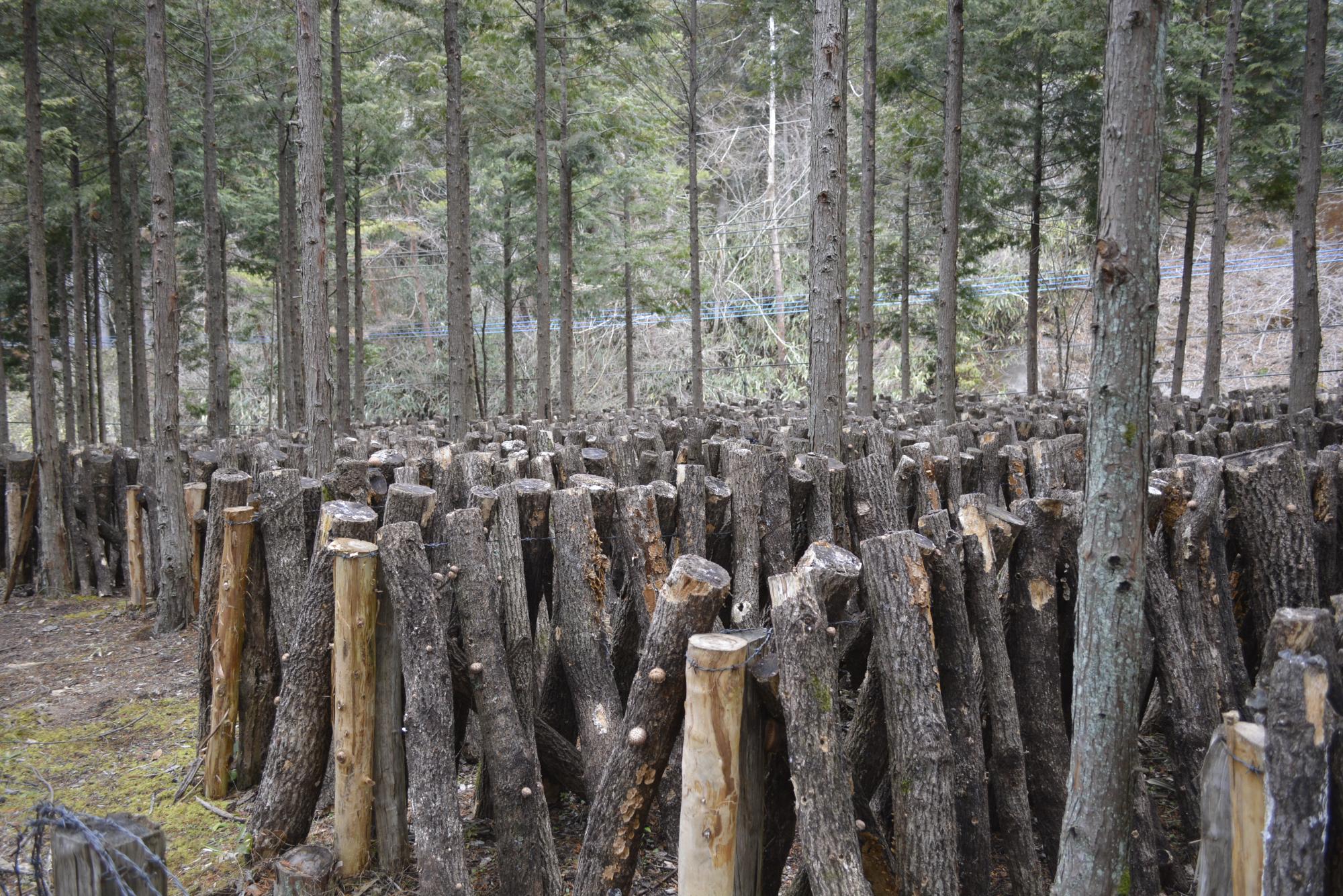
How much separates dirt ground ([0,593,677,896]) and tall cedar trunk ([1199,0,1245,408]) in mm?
12481

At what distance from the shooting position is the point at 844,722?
4.84 meters

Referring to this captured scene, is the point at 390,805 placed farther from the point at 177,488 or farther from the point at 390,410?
the point at 390,410

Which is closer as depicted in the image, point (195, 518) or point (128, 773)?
point (128, 773)

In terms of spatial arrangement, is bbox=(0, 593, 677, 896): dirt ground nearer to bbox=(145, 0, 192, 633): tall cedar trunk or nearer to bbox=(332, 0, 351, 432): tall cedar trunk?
bbox=(145, 0, 192, 633): tall cedar trunk

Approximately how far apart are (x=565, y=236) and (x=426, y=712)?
1372cm

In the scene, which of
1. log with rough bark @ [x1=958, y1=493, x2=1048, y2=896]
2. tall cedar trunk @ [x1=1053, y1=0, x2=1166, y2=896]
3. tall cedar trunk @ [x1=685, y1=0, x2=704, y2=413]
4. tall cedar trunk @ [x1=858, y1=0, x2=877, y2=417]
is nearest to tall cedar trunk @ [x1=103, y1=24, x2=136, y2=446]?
tall cedar trunk @ [x1=685, y1=0, x2=704, y2=413]

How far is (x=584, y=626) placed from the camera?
4070 millimetres

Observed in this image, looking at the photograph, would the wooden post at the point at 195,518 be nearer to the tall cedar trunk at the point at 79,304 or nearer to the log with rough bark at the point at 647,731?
the log with rough bark at the point at 647,731

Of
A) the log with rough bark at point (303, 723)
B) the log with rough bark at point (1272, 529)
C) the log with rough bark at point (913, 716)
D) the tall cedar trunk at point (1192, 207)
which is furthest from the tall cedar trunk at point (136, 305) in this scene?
the tall cedar trunk at point (1192, 207)

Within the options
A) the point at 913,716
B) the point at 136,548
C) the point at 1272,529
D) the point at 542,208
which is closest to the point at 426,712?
the point at 913,716

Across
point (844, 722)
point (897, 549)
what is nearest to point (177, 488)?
point (844, 722)

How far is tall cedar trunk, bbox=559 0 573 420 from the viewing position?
50.7ft

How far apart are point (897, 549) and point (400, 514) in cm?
231

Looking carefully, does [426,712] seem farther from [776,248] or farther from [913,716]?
[776,248]
